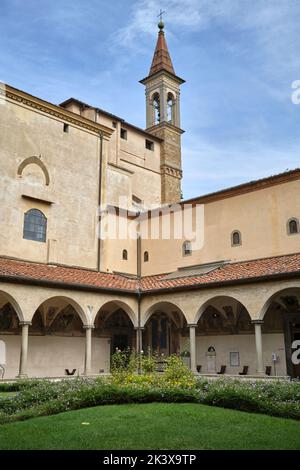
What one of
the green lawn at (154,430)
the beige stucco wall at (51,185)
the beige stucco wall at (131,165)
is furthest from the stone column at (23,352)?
the beige stucco wall at (131,165)

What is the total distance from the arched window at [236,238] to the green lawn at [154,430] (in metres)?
13.8

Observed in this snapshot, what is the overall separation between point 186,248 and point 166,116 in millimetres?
11846

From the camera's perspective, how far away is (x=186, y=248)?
25.2 metres

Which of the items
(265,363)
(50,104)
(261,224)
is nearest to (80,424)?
(265,363)

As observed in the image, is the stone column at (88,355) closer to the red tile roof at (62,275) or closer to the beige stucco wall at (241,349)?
the red tile roof at (62,275)

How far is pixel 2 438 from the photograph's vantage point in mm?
7340

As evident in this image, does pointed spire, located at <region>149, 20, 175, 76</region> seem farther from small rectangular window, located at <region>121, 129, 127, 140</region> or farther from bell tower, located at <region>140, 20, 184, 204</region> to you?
small rectangular window, located at <region>121, 129, 127, 140</region>

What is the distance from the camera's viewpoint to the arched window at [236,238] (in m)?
22.9

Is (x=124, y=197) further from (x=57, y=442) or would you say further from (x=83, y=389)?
(x=57, y=442)

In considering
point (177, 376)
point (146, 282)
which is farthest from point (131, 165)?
point (177, 376)

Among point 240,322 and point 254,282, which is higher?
point 254,282

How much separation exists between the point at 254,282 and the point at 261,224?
431 cm

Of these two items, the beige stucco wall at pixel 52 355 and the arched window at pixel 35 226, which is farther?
the arched window at pixel 35 226

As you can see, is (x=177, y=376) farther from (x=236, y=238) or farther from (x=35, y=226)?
(x=35, y=226)
